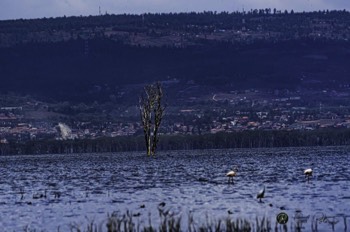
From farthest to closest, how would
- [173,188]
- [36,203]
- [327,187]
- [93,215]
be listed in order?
1. [173,188]
2. [327,187]
3. [36,203]
4. [93,215]

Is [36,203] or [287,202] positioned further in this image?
[36,203]

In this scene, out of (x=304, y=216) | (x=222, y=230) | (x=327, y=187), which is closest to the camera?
(x=222, y=230)

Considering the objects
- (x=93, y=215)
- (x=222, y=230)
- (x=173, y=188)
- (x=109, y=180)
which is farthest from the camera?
(x=109, y=180)

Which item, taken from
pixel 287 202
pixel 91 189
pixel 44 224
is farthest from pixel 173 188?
pixel 44 224

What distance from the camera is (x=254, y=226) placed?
45.8 meters

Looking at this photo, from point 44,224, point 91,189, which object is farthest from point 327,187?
point 44,224

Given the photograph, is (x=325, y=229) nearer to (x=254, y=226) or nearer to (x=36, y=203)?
(x=254, y=226)

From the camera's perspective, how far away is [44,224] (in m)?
52.6

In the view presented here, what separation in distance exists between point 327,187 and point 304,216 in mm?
20203

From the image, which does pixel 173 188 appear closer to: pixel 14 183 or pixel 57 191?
pixel 57 191

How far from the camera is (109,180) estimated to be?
9025 centimetres

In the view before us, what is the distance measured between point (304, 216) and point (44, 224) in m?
13.4

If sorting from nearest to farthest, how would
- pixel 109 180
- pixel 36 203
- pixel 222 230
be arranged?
1. pixel 222 230
2. pixel 36 203
3. pixel 109 180

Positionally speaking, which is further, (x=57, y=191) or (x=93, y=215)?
(x=57, y=191)
